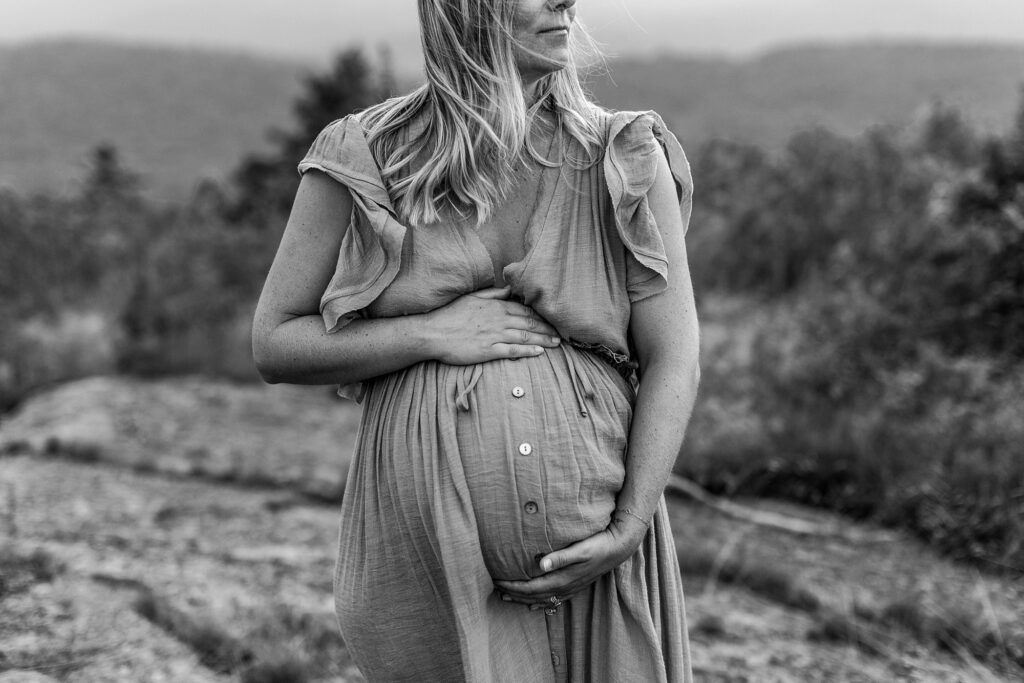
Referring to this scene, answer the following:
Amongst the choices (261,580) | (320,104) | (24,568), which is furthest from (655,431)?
(320,104)

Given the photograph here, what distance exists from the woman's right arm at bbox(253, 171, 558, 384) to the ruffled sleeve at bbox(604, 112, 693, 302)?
0.22 m

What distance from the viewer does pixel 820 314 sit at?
27.4ft

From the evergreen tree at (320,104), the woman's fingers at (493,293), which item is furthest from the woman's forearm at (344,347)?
the evergreen tree at (320,104)

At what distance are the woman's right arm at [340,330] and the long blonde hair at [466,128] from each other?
142 millimetres

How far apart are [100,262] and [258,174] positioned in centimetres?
1400

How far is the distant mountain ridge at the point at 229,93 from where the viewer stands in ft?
208

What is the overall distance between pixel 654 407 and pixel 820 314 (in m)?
7.05

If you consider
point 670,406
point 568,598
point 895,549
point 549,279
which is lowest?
point 895,549

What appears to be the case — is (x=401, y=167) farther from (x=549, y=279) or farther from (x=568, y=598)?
(x=568, y=598)

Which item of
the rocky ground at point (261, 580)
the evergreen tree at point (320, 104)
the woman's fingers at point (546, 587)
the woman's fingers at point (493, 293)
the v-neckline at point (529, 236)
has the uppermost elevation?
the evergreen tree at point (320, 104)

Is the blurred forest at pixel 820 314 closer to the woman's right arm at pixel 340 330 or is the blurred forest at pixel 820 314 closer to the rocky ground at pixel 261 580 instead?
the rocky ground at pixel 261 580

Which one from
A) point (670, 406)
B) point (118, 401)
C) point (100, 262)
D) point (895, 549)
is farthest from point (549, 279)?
point (100, 262)

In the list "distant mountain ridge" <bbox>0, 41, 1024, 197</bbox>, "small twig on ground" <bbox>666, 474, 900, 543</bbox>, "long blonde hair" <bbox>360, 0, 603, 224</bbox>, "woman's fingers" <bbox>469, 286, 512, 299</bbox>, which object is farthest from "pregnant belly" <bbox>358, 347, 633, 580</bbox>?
"distant mountain ridge" <bbox>0, 41, 1024, 197</bbox>

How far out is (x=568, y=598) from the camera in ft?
5.98
